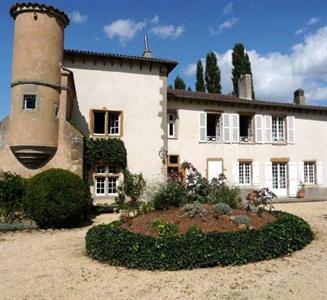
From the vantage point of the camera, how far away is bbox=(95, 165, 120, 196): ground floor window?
14.0 m

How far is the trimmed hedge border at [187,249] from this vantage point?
5.69 meters

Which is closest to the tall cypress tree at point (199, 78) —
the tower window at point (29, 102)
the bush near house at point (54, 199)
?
the tower window at point (29, 102)

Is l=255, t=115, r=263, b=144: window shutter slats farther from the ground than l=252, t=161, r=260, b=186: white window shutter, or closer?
farther from the ground

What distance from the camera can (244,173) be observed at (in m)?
18.3

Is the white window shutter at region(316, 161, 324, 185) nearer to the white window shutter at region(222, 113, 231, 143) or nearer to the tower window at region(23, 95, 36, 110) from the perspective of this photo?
the white window shutter at region(222, 113, 231, 143)

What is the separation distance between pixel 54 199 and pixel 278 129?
13917 millimetres

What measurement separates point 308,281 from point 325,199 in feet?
50.2

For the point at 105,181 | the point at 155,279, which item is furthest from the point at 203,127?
the point at 155,279

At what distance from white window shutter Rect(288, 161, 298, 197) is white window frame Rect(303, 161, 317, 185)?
94 centimetres

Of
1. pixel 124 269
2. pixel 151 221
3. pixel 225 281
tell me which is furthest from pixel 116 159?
pixel 225 281

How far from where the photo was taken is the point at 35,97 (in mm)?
11422

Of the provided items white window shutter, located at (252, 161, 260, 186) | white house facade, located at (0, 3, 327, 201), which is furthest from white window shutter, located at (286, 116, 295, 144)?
white window shutter, located at (252, 161, 260, 186)

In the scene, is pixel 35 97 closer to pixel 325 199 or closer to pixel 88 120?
pixel 88 120

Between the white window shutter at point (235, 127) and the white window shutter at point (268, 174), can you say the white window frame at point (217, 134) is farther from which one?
the white window shutter at point (268, 174)
